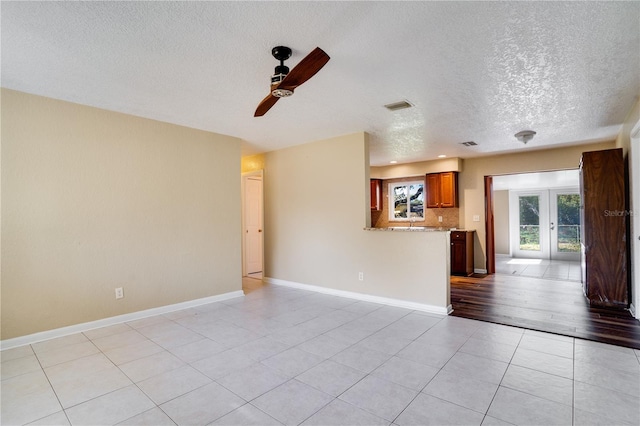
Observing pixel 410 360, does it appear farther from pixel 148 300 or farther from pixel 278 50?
pixel 148 300

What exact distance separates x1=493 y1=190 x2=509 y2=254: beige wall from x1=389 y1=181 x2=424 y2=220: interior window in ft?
12.0

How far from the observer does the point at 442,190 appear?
689 cm

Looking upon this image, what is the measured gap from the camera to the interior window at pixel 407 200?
7648mm

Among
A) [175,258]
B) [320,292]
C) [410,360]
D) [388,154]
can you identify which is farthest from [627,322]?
[175,258]

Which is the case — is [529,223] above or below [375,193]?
below

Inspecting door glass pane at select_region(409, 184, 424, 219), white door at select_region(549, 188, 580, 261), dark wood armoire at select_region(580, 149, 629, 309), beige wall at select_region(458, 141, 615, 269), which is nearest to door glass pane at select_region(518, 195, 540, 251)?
white door at select_region(549, 188, 580, 261)

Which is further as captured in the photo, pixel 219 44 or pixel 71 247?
pixel 71 247

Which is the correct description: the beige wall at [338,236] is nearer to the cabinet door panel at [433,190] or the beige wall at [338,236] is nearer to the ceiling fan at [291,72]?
the ceiling fan at [291,72]

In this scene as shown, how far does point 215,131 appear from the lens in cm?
457

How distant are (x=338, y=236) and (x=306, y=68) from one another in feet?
10.5

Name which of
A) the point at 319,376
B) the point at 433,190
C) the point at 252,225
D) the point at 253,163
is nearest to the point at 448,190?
the point at 433,190

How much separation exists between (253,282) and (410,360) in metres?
3.91

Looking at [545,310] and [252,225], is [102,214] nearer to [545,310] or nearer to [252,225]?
[252,225]

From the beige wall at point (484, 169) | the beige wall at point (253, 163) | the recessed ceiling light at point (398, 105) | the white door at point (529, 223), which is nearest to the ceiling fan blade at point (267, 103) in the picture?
the recessed ceiling light at point (398, 105)
